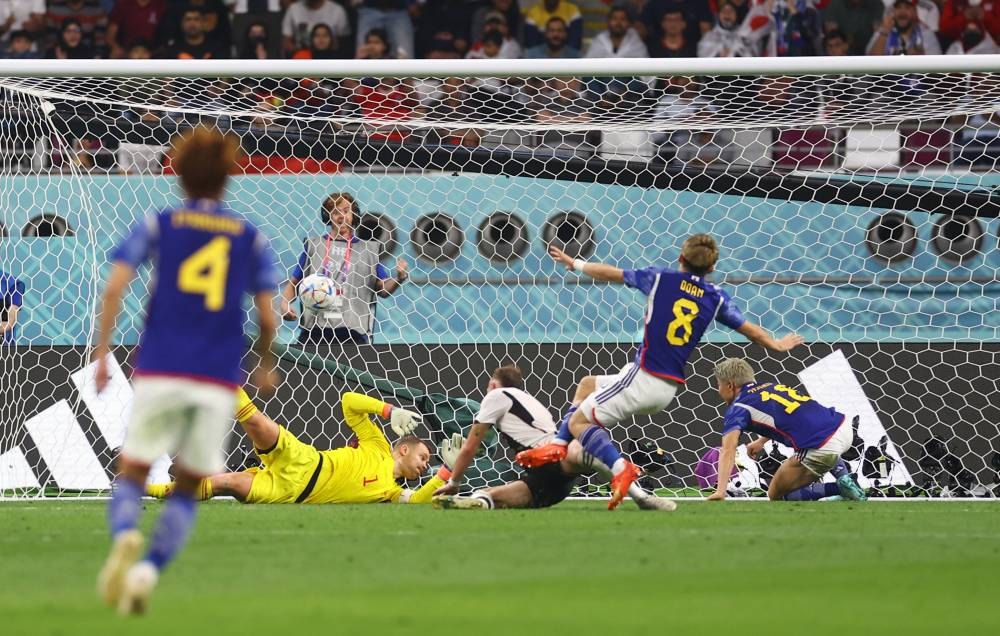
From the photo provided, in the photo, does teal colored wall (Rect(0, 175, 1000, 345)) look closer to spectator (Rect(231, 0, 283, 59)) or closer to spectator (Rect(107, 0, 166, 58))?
spectator (Rect(231, 0, 283, 59))

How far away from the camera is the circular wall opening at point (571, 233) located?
39.1 ft

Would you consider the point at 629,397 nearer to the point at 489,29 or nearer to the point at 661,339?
the point at 661,339

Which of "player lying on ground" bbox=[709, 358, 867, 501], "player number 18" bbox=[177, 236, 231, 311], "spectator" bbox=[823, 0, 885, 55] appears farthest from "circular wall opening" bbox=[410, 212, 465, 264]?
"player number 18" bbox=[177, 236, 231, 311]

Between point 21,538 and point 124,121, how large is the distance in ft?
18.2

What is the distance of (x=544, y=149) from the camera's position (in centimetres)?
1211

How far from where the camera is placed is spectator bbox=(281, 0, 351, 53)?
15.7 m

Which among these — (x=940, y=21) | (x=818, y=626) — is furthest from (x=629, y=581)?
(x=940, y=21)

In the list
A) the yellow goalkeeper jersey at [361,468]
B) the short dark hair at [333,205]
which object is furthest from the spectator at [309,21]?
the yellow goalkeeper jersey at [361,468]

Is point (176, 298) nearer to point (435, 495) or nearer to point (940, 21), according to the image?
point (435, 495)

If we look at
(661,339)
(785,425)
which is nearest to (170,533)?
(661,339)

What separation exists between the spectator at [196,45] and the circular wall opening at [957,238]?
7.66 m

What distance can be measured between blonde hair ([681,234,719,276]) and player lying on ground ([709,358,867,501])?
163 centimetres

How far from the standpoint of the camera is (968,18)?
15422mm

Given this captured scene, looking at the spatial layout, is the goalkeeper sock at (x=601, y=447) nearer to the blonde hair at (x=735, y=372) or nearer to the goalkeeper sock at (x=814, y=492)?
the blonde hair at (x=735, y=372)
